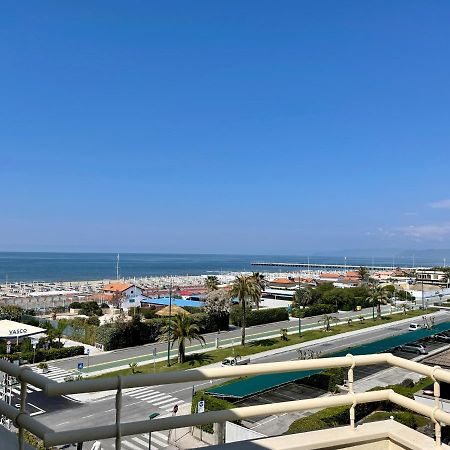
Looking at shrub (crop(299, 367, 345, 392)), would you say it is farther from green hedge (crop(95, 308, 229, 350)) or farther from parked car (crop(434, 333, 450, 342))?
parked car (crop(434, 333, 450, 342))

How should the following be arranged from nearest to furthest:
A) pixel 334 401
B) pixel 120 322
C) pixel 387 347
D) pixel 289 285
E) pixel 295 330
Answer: pixel 334 401
pixel 387 347
pixel 120 322
pixel 295 330
pixel 289 285

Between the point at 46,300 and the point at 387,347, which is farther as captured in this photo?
the point at 46,300

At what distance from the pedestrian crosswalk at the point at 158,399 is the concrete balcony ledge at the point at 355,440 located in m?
19.7

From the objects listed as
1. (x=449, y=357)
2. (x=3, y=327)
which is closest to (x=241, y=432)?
(x=449, y=357)

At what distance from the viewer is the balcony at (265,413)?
82.7 inches

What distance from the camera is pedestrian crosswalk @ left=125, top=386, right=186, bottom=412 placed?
848 inches

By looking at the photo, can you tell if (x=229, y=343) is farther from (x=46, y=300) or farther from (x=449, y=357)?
(x=46, y=300)

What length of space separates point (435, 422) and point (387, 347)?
1254 inches

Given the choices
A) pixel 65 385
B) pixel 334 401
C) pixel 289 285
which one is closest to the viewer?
pixel 65 385

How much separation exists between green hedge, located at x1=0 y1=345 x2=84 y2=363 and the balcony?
1256 inches

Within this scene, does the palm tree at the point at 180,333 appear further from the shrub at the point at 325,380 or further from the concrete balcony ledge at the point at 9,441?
the concrete balcony ledge at the point at 9,441

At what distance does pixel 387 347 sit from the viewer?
3153 cm

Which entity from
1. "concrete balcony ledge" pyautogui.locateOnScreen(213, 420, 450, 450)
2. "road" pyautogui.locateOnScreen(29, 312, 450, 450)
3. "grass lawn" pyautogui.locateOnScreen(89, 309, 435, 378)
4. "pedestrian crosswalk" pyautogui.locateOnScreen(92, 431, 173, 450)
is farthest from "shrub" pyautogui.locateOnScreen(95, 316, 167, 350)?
"concrete balcony ledge" pyautogui.locateOnScreen(213, 420, 450, 450)

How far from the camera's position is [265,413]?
7.98 feet
